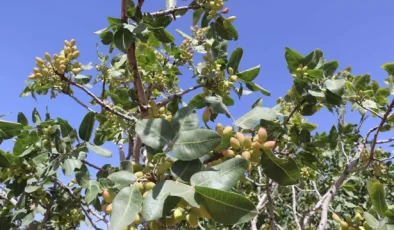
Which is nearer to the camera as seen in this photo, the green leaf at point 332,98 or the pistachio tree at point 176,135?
the pistachio tree at point 176,135

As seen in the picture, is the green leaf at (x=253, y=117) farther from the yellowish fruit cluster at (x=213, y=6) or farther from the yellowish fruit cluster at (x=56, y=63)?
the yellowish fruit cluster at (x=56, y=63)

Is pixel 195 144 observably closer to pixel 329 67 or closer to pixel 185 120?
pixel 185 120

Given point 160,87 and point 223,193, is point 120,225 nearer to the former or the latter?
point 223,193

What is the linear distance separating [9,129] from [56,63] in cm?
34

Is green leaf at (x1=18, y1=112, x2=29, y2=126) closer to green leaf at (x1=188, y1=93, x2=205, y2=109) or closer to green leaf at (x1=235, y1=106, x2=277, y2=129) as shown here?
green leaf at (x1=188, y1=93, x2=205, y2=109)

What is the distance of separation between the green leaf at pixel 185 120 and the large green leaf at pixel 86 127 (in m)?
0.63

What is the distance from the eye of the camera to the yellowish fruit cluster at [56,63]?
64.6 inches

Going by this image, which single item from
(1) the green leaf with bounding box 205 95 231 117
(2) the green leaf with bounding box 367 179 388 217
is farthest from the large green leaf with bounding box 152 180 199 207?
(2) the green leaf with bounding box 367 179 388 217

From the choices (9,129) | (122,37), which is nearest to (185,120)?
(122,37)

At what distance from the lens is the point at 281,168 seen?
104 centimetres

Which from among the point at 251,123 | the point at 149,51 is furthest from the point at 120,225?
the point at 149,51

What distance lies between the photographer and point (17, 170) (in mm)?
1765

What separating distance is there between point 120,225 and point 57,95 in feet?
4.91

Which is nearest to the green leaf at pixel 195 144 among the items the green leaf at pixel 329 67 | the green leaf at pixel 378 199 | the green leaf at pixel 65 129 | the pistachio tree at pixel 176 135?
the pistachio tree at pixel 176 135
